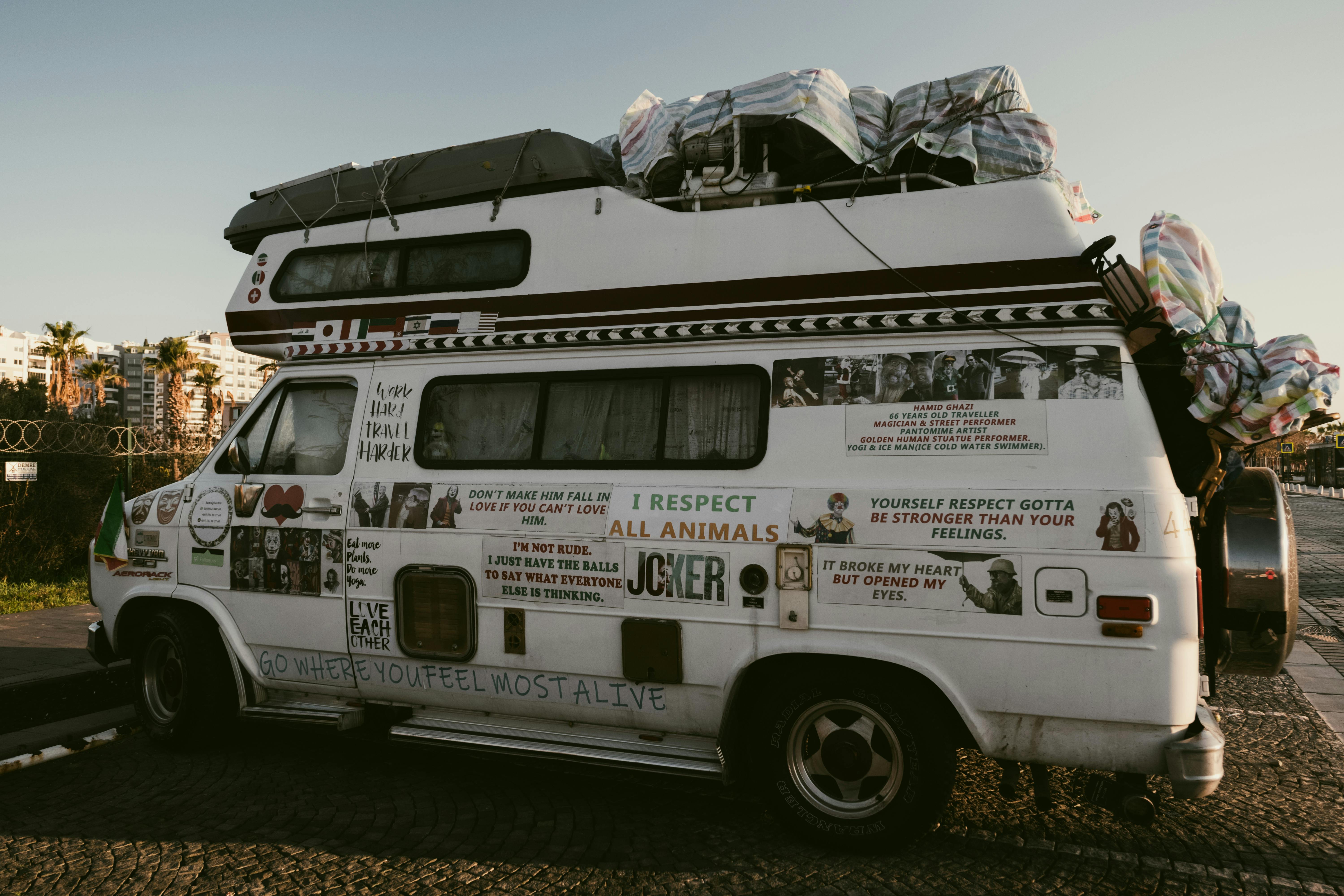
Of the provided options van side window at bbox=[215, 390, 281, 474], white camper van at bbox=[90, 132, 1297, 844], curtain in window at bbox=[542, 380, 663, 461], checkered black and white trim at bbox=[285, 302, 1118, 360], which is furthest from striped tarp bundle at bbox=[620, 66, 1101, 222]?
van side window at bbox=[215, 390, 281, 474]

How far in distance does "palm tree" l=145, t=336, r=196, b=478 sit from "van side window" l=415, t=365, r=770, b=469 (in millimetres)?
10255

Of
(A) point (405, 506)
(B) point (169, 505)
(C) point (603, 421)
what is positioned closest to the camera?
(C) point (603, 421)

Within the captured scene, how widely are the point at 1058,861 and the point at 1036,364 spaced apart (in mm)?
2155

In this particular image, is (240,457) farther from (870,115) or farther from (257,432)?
(870,115)

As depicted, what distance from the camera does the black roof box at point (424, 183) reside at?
4848mm

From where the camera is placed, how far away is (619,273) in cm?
445

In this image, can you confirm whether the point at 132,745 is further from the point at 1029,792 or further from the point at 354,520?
the point at 1029,792

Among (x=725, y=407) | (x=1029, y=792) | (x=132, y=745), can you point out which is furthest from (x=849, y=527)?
(x=132, y=745)

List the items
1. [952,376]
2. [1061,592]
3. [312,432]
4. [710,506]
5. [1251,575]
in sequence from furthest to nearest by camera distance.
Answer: [312,432] → [710,506] → [952,376] → [1251,575] → [1061,592]

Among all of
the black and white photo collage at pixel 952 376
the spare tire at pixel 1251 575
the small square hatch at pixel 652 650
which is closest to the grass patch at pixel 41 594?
the small square hatch at pixel 652 650

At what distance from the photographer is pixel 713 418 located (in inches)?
166

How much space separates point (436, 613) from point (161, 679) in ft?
7.57

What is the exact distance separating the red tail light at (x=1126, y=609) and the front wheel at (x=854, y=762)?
2.73ft

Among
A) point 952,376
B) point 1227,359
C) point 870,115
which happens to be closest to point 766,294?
point 952,376
